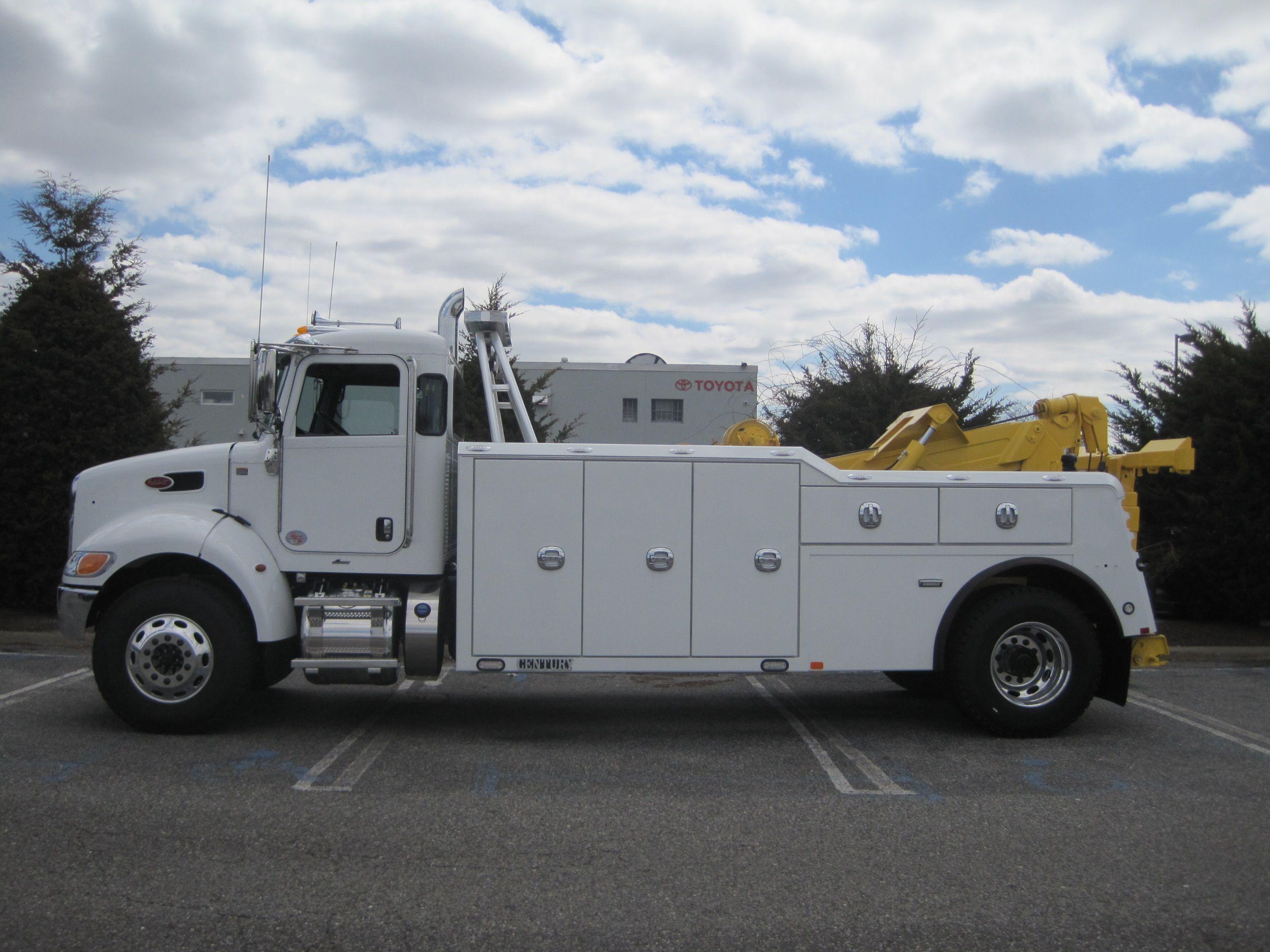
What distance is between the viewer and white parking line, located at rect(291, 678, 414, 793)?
18.4ft

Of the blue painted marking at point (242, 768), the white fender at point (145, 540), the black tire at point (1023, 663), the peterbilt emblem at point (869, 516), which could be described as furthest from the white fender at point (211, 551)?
the black tire at point (1023, 663)

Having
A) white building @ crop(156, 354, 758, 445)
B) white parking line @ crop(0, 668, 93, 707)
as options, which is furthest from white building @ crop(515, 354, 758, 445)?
white parking line @ crop(0, 668, 93, 707)

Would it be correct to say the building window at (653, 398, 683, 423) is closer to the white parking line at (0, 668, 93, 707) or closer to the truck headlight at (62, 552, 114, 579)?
the white parking line at (0, 668, 93, 707)

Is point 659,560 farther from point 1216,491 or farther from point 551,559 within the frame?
point 1216,491

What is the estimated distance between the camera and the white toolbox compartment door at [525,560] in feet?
21.7

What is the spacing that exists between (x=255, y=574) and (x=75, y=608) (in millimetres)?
1193

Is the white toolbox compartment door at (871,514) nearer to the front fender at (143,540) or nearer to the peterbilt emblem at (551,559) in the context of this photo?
the peterbilt emblem at (551,559)

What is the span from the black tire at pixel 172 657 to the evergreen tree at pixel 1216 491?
1034 centimetres

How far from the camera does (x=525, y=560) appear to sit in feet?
21.7

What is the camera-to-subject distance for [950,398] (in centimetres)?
1386

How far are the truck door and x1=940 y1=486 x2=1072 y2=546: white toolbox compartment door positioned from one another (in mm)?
3738

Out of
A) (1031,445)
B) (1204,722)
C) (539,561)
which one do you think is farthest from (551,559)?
(1204,722)

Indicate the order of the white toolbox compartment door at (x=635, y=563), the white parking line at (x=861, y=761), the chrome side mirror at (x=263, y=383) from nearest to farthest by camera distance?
the white parking line at (x=861, y=761), the chrome side mirror at (x=263, y=383), the white toolbox compartment door at (x=635, y=563)

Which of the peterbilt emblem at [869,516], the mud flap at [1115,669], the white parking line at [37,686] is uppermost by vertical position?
the peterbilt emblem at [869,516]
